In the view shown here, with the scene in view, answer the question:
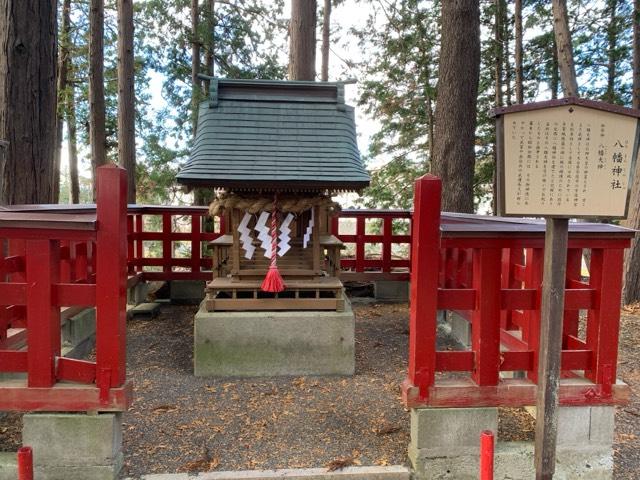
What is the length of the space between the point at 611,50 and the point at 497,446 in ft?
44.2

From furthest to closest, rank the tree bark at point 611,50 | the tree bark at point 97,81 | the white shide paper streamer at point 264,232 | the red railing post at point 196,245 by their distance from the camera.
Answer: the tree bark at point 611,50, the tree bark at point 97,81, the red railing post at point 196,245, the white shide paper streamer at point 264,232

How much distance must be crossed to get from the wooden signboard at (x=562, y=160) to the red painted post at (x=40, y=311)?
279 cm

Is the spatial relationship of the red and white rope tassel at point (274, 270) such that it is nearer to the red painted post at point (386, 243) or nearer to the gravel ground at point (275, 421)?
the gravel ground at point (275, 421)

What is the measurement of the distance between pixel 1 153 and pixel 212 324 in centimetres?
255

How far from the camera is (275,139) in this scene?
521 cm

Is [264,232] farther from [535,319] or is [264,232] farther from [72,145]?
[72,145]

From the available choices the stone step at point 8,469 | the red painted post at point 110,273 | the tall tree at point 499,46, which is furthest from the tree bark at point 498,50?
the stone step at point 8,469

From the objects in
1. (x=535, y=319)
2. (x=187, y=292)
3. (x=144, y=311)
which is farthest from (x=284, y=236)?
(x=187, y=292)

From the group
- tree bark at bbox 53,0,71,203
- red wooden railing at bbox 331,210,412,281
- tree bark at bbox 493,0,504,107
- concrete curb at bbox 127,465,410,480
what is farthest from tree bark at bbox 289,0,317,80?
tree bark at bbox 53,0,71,203

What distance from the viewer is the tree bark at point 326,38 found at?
47.2 feet

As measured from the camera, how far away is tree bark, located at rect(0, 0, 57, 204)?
480 cm

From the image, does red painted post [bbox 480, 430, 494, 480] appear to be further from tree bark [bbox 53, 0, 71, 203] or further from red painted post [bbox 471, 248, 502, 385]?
tree bark [bbox 53, 0, 71, 203]

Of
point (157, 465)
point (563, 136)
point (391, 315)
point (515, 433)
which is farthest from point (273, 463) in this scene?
point (391, 315)

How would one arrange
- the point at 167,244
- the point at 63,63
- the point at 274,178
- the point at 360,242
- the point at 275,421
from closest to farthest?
1. the point at 275,421
2. the point at 274,178
3. the point at 167,244
4. the point at 360,242
5. the point at 63,63
